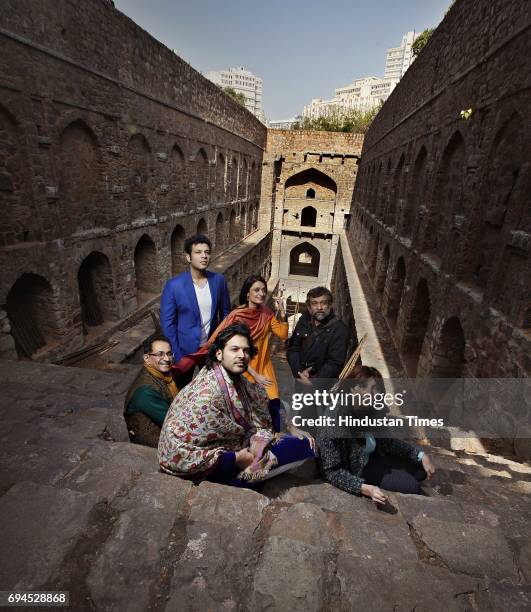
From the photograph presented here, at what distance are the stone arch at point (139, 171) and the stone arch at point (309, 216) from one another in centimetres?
1859

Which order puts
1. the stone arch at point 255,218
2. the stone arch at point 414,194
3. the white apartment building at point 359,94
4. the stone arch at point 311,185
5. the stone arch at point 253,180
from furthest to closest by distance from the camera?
1. the white apartment building at point 359,94
2. the stone arch at point 311,185
3. the stone arch at point 255,218
4. the stone arch at point 253,180
5. the stone arch at point 414,194

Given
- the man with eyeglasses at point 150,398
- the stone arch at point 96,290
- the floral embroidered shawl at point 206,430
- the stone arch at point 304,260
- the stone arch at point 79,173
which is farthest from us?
the stone arch at point 304,260

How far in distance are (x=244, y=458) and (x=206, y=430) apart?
0.33m

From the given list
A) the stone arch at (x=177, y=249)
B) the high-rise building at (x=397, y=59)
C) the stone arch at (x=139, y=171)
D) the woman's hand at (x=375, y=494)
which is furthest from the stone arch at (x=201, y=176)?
the high-rise building at (x=397, y=59)

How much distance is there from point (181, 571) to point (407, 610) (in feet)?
3.39

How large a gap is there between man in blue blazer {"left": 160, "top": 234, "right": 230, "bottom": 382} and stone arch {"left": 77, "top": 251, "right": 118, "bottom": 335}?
→ 17.8 ft

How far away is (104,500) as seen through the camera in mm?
1948

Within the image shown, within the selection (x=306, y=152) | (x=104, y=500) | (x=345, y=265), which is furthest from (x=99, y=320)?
(x=306, y=152)

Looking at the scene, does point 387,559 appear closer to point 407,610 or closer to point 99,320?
point 407,610

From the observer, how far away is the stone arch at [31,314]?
6.22 m

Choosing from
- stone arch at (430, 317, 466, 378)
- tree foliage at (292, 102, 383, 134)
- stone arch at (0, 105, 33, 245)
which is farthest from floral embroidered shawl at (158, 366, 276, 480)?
tree foliage at (292, 102, 383, 134)

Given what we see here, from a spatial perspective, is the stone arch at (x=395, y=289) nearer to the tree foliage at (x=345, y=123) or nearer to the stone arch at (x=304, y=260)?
the stone arch at (x=304, y=260)

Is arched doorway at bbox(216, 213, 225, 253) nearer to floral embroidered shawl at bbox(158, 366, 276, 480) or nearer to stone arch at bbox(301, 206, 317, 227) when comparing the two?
stone arch at bbox(301, 206, 317, 227)

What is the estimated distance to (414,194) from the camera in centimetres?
818
